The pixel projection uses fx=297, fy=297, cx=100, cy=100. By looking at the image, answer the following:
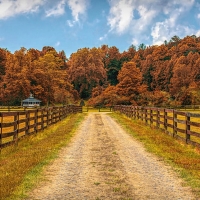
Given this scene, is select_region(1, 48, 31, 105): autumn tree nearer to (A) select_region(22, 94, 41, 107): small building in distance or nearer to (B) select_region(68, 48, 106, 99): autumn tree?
(A) select_region(22, 94, 41, 107): small building in distance

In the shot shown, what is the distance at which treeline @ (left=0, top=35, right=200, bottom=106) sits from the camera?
7394 centimetres

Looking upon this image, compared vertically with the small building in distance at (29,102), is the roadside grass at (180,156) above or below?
below

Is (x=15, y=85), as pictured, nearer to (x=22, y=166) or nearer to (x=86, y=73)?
(x=86, y=73)

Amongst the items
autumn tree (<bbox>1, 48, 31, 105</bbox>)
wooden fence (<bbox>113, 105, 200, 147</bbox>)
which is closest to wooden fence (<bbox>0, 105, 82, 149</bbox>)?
wooden fence (<bbox>113, 105, 200, 147</bbox>)

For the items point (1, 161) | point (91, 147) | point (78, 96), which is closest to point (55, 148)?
point (91, 147)

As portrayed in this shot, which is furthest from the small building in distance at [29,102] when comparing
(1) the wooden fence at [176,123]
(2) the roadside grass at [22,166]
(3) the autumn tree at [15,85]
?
(2) the roadside grass at [22,166]

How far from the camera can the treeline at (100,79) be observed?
7394 cm

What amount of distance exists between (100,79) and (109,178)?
330 ft

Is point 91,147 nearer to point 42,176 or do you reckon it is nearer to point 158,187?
point 42,176

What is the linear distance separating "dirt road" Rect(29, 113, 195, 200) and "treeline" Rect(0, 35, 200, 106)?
60248 mm

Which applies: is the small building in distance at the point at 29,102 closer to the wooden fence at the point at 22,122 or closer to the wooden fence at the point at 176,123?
the wooden fence at the point at 176,123

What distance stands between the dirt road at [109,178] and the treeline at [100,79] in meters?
60.2

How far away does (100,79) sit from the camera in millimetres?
106875

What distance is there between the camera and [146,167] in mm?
8055
